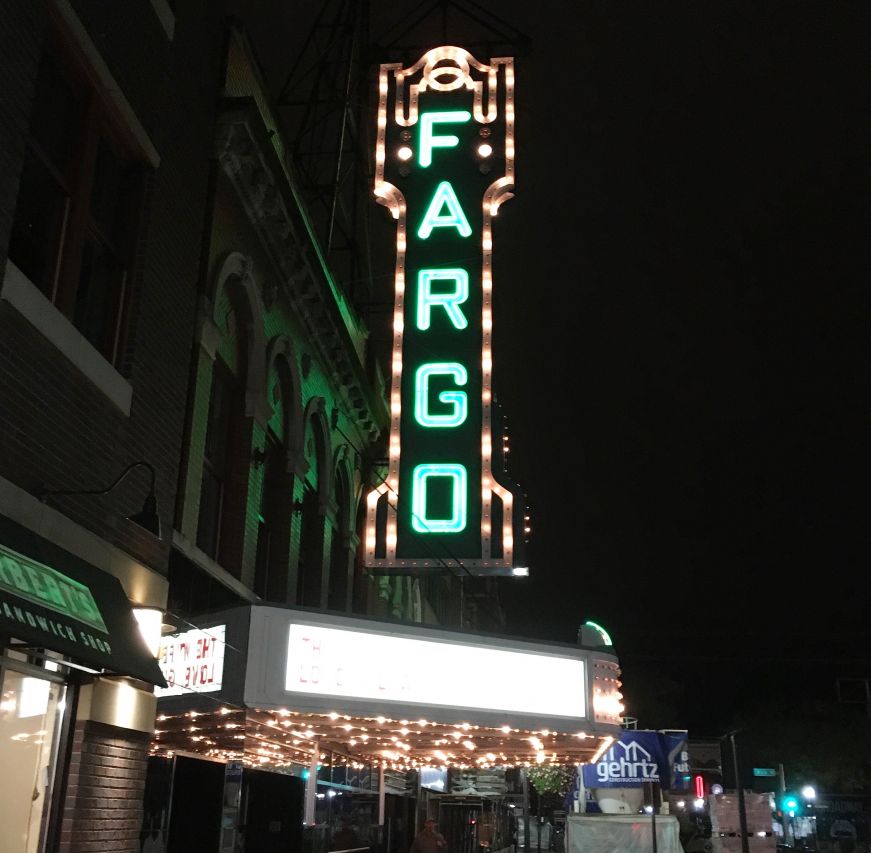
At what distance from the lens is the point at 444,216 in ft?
54.0

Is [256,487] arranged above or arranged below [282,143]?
below

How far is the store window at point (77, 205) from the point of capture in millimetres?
8273

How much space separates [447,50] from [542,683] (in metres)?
11.2

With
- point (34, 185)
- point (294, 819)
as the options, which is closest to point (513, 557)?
point (294, 819)

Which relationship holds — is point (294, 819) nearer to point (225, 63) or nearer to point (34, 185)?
point (34, 185)

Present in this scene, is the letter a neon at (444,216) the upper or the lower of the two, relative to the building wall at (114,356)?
upper

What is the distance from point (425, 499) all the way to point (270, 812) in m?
4.67

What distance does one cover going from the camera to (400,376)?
1542 centimetres

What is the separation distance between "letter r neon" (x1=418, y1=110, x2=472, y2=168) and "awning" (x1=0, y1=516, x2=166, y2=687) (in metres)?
10.6

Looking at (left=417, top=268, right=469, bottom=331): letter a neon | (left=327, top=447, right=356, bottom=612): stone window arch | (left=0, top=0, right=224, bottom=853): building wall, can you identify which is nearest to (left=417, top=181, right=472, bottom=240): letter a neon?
(left=417, top=268, right=469, bottom=331): letter a neon

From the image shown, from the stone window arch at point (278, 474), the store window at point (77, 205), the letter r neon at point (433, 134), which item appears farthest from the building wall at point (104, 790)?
the letter r neon at point (433, 134)

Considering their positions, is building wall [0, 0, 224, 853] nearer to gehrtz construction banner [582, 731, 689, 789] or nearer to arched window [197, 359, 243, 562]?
arched window [197, 359, 243, 562]

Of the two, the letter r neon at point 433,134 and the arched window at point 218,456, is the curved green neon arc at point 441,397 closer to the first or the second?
the arched window at point 218,456

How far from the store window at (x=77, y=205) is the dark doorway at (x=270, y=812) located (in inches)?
248
